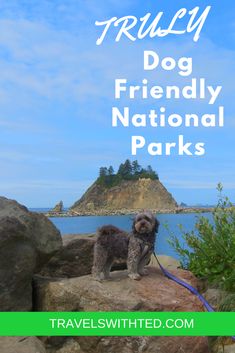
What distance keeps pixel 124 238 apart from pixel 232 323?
2106mm

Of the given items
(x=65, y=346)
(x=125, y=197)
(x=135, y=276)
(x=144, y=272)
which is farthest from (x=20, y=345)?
(x=125, y=197)

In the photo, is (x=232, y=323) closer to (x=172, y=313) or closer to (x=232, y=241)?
(x=172, y=313)

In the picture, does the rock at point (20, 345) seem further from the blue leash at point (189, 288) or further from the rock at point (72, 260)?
the rock at point (72, 260)

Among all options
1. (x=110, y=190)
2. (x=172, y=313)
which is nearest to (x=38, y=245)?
(x=172, y=313)

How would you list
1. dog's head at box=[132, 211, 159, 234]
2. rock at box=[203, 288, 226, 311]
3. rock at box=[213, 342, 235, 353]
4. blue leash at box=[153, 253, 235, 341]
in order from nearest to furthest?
1. dog's head at box=[132, 211, 159, 234]
2. rock at box=[213, 342, 235, 353]
3. blue leash at box=[153, 253, 235, 341]
4. rock at box=[203, 288, 226, 311]

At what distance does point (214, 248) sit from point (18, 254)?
13.6ft

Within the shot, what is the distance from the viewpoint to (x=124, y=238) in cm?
781

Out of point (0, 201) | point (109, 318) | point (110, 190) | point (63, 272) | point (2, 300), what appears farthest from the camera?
point (110, 190)

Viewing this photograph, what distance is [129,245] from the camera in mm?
7703

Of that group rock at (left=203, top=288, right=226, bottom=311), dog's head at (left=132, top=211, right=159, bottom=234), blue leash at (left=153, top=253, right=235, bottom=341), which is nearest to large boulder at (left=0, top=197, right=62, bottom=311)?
dog's head at (left=132, top=211, right=159, bottom=234)

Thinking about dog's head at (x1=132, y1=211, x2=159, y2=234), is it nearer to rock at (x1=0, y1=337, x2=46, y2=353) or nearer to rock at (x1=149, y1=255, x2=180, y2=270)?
rock at (x1=0, y1=337, x2=46, y2=353)

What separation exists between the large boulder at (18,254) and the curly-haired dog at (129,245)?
1089 millimetres

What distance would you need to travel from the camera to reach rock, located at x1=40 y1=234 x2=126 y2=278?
9859 millimetres

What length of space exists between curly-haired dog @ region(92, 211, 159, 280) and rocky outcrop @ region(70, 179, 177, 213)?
64.0 metres
